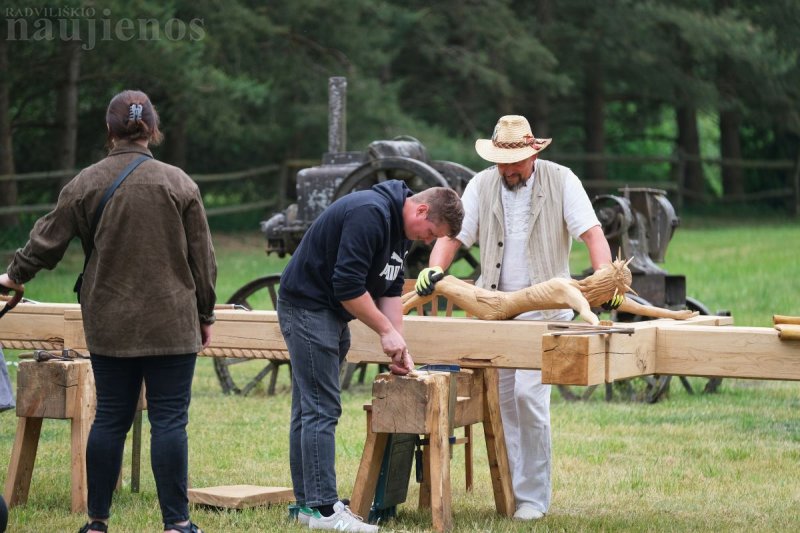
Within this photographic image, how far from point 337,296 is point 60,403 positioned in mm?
1468

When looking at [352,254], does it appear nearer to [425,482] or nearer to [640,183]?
[425,482]

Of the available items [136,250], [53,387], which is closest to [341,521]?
[136,250]

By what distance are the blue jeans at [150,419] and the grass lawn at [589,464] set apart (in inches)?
21.9

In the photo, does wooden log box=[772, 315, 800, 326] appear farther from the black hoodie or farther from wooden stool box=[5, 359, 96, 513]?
wooden stool box=[5, 359, 96, 513]

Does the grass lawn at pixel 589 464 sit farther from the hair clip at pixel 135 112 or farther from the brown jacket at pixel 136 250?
the hair clip at pixel 135 112

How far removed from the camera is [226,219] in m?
21.0

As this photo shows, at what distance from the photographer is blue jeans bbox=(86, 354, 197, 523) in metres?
4.46

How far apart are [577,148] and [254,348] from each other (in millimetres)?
23518

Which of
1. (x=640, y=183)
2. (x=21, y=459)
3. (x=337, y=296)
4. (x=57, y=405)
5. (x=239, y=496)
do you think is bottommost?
(x=239, y=496)

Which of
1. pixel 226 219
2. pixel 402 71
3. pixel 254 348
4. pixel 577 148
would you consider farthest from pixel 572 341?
pixel 577 148

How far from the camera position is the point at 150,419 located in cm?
453

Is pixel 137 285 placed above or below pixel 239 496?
above

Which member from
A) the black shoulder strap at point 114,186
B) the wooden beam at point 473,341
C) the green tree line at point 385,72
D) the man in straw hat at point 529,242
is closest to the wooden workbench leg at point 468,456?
the man in straw hat at point 529,242

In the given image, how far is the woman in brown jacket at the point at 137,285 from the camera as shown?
4.35m
